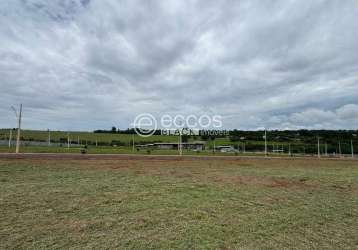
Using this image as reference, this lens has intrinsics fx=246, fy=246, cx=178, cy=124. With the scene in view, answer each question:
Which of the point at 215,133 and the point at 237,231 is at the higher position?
the point at 215,133

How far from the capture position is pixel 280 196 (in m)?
6.92

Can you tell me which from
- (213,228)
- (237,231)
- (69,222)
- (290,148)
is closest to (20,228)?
(69,222)

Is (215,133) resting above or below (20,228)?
above

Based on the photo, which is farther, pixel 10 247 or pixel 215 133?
pixel 215 133

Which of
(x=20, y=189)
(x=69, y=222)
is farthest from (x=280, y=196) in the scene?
(x=20, y=189)

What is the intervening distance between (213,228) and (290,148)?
62477mm

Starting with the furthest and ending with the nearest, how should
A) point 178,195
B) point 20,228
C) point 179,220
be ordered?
1. point 178,195
2. point 179,220
3. point 20,228

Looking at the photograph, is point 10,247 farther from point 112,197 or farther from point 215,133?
point 215,133

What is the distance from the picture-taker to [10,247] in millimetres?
3168

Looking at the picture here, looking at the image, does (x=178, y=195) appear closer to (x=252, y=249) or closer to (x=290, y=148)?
(x=252, y=249)

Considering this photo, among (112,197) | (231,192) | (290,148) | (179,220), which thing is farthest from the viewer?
(290,148)

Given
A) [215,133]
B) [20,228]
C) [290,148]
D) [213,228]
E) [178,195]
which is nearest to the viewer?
[20,228]

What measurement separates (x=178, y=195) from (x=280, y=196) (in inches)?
113

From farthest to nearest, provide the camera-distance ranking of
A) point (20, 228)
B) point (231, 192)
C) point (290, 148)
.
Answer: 1. point (290, 148)
2. point (231, 192)
3. point (20, 228)
